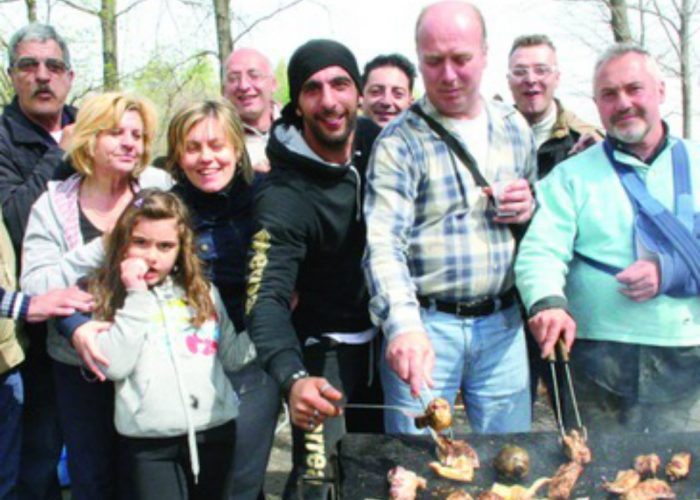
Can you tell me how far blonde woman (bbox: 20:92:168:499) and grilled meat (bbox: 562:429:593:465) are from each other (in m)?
1.90

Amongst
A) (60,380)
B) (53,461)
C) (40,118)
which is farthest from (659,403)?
(40,118)

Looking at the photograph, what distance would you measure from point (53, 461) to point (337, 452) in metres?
1.85

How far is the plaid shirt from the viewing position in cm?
287

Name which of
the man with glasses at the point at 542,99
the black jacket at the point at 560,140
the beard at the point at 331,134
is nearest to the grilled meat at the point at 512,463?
the beard at the point at 331,134

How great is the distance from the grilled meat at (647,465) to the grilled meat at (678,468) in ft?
0.14

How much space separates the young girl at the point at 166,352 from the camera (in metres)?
2.81

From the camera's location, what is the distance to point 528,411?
317 cm

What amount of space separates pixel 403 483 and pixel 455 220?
1.09 meters

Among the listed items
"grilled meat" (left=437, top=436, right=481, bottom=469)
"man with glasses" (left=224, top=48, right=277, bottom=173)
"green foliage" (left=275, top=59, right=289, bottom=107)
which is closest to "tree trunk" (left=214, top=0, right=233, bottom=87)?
"green foliage" (left=275, top=59, right=289, bottom=107)

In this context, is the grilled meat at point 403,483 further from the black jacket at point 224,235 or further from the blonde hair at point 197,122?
the blonde hair at point 197,122

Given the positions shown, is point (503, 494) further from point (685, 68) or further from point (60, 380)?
point (685, 68)

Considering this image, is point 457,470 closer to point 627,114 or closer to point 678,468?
point 678,468

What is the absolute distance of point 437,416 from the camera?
254cm

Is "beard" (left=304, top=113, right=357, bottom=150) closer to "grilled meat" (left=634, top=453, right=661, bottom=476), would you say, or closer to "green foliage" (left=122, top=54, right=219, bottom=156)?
"grilled meat" (left=634, top=453, right=661, bottom=476)
